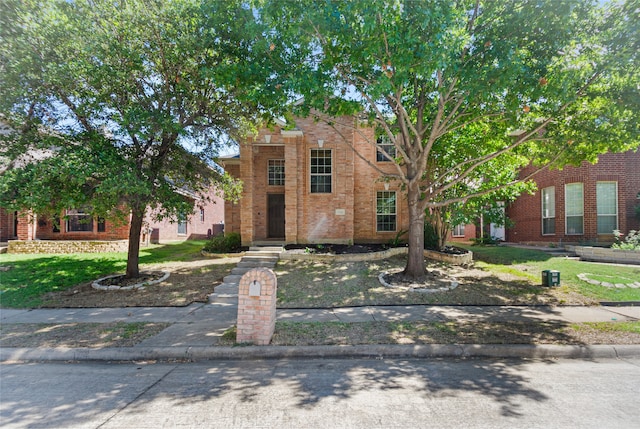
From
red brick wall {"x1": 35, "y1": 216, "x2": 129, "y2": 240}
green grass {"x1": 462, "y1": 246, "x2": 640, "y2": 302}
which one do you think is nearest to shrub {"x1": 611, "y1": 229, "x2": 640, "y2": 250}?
green grass {"x1": 462, "y1": 246, "x2": 640, "y2": 302}

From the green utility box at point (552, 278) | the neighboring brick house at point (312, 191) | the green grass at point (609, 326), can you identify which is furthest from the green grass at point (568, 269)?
the neighboring brick house at point (312, 191)

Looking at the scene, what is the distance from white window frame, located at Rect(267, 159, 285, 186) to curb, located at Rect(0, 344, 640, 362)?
11.8m

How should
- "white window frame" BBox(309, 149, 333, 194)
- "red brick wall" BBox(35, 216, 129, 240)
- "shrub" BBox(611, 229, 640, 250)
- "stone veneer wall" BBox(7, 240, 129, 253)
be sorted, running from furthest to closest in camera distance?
"red brick wall" BBox(35, 216, 129, 240) → "stone veneer wall" BBox(7, 240, 129, 253) → "white window frame" BBox(309, 149, 333, 194) → "shrub" BBox(611, 229, 640, 250)

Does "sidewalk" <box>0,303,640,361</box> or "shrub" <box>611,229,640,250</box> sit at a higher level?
"shrub" <box>611,229,640,250</box>

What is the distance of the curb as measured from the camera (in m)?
5.23

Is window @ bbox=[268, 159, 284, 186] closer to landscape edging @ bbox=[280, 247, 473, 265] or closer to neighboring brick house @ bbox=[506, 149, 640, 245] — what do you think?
landscape edging @ bbox=[280, 247, 473, 265]

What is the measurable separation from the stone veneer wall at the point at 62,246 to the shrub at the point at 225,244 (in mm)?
5225

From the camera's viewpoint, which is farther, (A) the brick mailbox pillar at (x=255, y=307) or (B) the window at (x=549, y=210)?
(B) the window at (x=549, y=210)

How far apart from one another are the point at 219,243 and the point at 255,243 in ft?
5.49

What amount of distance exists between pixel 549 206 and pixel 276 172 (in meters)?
13.7

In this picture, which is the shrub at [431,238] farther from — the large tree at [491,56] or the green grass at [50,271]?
the green grass at [50,271]

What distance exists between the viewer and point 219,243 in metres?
15.1

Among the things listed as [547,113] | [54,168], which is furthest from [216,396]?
[547,113]

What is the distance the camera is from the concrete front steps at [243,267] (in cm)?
891
